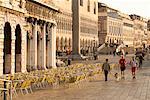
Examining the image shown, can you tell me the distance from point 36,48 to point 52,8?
20.6ft

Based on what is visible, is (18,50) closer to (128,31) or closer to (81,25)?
(81,25)

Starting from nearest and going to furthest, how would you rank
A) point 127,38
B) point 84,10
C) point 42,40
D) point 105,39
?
1. point 42,40
2. point 84,10
3. point 105,39
4. point 127,38

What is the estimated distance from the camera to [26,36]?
3688cm

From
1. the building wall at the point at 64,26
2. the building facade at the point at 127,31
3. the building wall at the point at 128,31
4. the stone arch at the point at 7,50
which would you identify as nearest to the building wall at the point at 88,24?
the building wall at the point at 64,26

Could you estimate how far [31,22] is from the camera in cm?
3859

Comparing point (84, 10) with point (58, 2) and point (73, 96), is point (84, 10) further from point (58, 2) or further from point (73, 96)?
point (73, 96)

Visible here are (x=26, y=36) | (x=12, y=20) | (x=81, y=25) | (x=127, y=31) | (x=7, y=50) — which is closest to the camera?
(x=12, y=20)

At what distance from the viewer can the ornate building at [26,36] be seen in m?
31.8

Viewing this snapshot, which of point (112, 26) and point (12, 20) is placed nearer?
point (12, 20)

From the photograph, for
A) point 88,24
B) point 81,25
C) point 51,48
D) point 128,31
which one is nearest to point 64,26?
point 81,25

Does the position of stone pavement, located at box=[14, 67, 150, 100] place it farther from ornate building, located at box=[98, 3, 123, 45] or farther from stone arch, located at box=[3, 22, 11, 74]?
ornate building, located at box=[98, 3, 123, 45]

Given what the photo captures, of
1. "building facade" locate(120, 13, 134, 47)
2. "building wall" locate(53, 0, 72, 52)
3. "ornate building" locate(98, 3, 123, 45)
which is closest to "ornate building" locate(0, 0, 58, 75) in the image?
"building wall" locate(53, 0, 72, 52)

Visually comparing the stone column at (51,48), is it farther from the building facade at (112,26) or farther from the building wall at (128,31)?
the building wall at (128,31)

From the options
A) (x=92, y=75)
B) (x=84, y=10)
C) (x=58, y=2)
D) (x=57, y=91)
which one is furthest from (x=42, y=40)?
(x=84, y=10)
